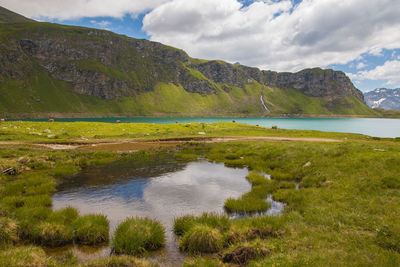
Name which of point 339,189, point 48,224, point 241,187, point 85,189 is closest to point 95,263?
point 48,224

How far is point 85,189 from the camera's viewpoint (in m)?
19.5

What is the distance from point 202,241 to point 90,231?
5.97 meters

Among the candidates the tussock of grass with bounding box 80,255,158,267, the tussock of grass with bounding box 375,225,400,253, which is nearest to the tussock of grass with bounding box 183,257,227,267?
the tussock of grass with bounding box 80,255,158,267

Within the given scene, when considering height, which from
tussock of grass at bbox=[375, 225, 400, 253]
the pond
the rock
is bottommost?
the pond

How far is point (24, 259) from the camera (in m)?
8.01

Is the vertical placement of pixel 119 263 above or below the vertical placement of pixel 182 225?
above

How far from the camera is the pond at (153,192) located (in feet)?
44.8

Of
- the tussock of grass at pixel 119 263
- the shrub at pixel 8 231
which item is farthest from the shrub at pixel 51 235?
the tussock of grass at pixel 119 263

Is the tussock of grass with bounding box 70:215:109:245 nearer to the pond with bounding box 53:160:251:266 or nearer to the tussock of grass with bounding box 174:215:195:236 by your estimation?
the pond with bounding box 53:160:251:266

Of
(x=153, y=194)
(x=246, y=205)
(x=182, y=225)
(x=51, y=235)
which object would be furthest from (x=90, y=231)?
(x=246, y=205)

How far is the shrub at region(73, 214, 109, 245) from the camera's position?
10984 mm

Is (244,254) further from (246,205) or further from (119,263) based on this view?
(246,205)

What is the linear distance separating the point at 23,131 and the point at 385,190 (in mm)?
71707

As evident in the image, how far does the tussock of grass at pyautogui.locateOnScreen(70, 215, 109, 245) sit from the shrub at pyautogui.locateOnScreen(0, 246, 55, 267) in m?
2.36
